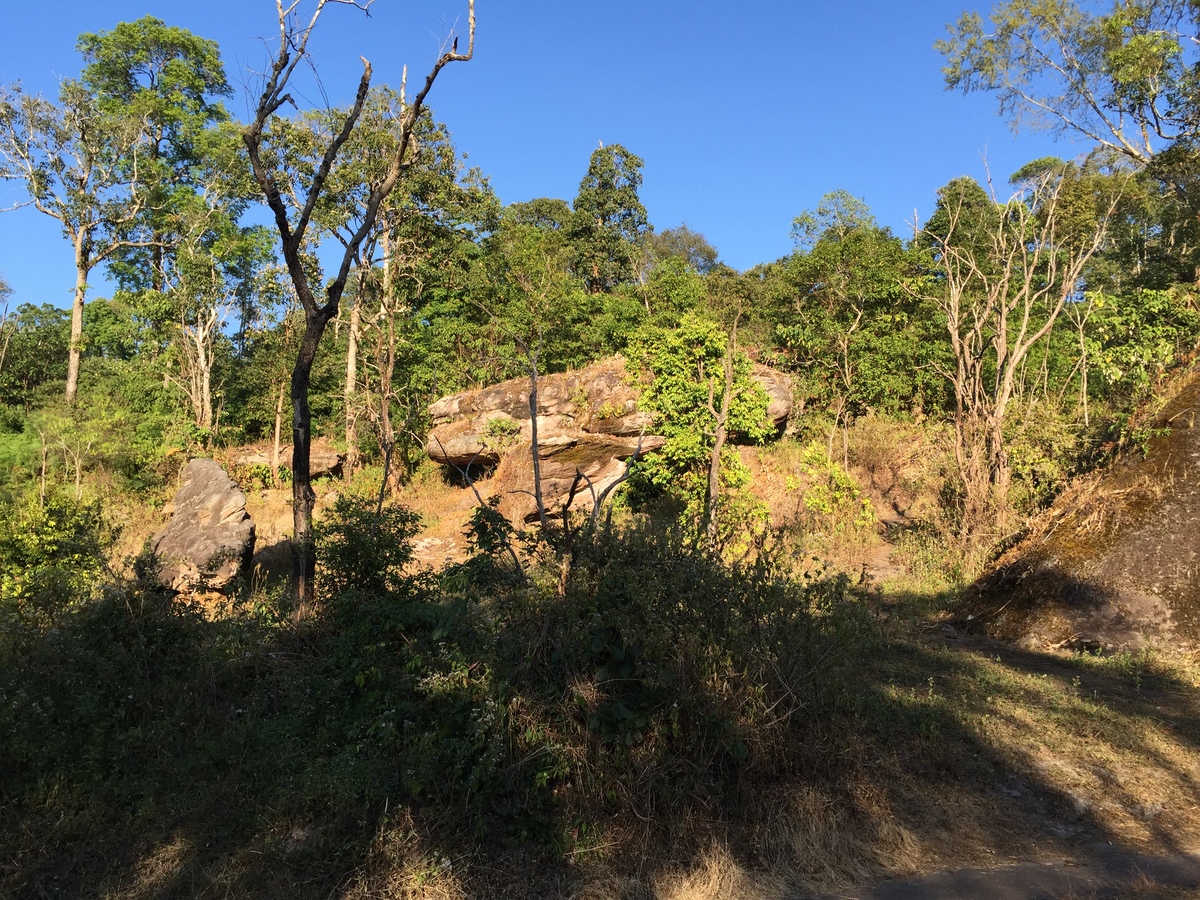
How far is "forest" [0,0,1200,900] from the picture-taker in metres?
4.34

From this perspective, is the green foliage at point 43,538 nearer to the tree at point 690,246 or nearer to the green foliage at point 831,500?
the green foliage at point 831,500

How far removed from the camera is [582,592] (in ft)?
15.9

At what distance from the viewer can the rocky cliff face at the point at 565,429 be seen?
51.7 feet

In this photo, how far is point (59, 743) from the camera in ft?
15.4

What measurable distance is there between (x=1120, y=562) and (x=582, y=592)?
23.5 feet

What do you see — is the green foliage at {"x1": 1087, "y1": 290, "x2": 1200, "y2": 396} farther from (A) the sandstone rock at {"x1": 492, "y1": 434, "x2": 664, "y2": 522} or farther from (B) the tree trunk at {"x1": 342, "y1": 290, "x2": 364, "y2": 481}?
(B) the tree trunk at {"x1": 342, "y1": 290, "x2": 364, "y2": 481}

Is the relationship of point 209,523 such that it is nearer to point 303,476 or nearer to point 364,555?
point 303,476

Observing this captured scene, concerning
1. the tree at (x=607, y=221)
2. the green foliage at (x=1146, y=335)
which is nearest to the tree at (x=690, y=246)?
the tree at (x=607, y=221)

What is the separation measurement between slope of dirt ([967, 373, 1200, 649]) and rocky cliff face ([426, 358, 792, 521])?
6.82m

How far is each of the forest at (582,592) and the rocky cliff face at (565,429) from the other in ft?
2.99

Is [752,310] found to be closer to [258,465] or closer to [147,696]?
[258,465]

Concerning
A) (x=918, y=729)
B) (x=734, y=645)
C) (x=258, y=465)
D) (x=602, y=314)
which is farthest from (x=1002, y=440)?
(x=258, y=465)

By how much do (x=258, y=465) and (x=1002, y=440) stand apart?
18.0 meters

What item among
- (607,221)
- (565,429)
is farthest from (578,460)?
(607,221)
